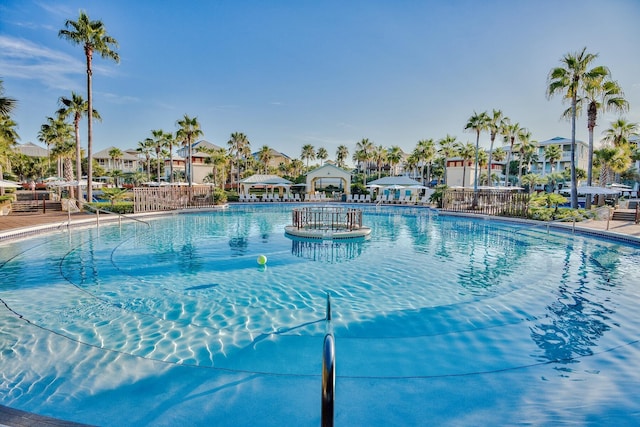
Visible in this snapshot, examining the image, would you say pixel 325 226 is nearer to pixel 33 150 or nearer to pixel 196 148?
pixel 196 148

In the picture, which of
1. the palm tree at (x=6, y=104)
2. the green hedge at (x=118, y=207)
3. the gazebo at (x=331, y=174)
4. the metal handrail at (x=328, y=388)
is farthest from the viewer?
the gazebo at (x=331, y=174)

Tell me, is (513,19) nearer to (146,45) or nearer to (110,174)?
(146,45)

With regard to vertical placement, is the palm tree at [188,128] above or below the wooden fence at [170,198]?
above

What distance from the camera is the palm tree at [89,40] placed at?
72.0ft

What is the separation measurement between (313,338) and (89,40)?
2647cm

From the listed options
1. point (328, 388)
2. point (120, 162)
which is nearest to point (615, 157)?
point (328, 388)

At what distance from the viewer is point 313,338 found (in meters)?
5.38

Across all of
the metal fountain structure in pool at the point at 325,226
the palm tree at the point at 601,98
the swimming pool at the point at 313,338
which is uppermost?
the palm tree at the point at 601,98

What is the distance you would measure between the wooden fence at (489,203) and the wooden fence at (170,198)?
19969 millimetres

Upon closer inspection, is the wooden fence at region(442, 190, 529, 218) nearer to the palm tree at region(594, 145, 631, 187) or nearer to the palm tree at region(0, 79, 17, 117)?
the palm tree at region(594, 145, 631, 187)

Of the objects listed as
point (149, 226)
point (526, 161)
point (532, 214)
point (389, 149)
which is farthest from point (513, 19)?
point (526, 161)

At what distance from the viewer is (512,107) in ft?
109

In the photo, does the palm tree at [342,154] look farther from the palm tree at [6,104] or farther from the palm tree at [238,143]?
the palm tree at [6,104]

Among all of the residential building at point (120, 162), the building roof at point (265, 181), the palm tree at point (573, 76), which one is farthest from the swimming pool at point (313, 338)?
the residential building at point (120, 162)
